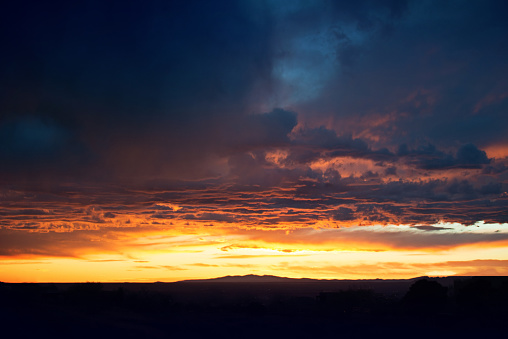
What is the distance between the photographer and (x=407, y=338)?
34.8 m

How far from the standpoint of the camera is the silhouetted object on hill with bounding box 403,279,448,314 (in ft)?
176

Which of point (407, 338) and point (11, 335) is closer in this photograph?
point (11, 335)

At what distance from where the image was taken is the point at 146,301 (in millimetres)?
56406

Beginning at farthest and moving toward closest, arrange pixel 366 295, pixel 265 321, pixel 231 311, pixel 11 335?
pixel 366 295
pixel 231 311
pixel 265 321
pixel 11 335

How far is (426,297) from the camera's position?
188 feet

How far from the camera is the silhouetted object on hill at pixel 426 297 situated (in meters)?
53.6

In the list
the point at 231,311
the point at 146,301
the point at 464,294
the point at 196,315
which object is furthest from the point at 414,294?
the point at 146,301

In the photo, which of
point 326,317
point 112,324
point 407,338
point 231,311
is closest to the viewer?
point 407,338

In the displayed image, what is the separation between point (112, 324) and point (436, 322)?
26352 millimetres

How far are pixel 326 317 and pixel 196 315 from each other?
38.9 ft

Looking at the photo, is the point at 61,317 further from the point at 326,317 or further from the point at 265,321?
the point at 326,317

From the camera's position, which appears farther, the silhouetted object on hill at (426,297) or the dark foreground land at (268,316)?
the silhouetted object on hill at (426,297)

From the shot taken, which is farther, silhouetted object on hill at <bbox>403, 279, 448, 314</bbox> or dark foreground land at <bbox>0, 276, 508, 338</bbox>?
silhouetted object on hill at <bbox>403, 279, 448, 314</bbox>

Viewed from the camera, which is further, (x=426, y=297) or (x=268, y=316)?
(x=426, y=297)
